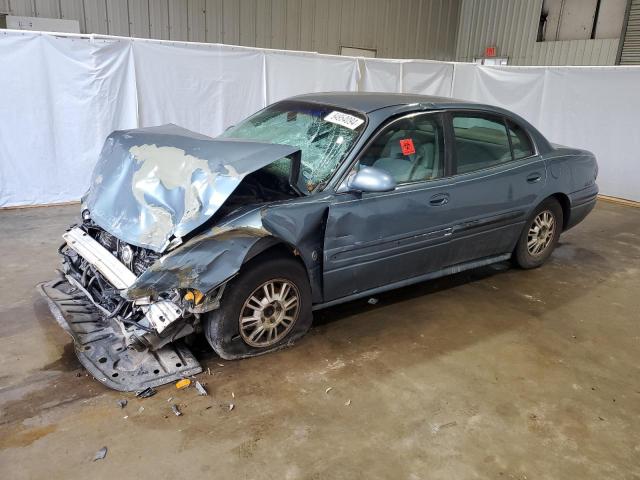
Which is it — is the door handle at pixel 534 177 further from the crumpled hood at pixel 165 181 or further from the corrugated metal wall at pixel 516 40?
the corrugated metal wall at pixel 516 40

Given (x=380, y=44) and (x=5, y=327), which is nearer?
(x=5, y=327)

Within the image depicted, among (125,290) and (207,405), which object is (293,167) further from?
(207,405)

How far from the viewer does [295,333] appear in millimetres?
3318

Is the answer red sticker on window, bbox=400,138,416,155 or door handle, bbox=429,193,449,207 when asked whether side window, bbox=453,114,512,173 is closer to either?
door handle, bbox=429,193,449,207

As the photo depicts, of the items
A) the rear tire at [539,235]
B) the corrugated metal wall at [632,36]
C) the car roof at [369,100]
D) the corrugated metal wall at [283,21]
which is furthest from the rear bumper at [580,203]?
the corrugated metal wall at [283,21]

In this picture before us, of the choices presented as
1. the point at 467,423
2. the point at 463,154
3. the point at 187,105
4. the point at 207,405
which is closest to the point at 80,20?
Answer: the point at 187,105

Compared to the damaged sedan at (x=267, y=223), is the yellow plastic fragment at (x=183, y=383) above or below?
below

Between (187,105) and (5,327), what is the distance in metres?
4.38

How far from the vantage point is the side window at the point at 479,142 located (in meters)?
3.84

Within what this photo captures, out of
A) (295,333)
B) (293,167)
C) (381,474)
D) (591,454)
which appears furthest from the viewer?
(295,333)

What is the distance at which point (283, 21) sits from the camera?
35.3 ft

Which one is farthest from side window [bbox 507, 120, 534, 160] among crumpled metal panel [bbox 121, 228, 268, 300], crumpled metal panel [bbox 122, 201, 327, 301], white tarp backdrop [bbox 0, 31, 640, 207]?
white tarp backdrop [bbox 0, 31, 640, 207]

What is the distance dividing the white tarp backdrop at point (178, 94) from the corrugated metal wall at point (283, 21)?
2.80m

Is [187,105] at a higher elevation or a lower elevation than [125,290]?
higher
